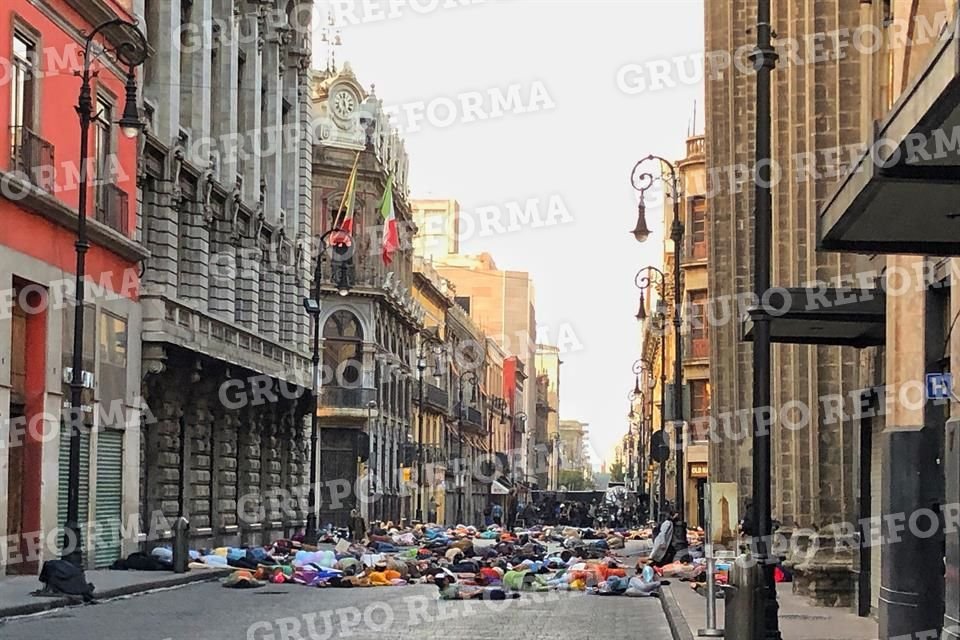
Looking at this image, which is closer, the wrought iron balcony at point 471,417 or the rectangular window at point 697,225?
the rectangular window at point 697,225

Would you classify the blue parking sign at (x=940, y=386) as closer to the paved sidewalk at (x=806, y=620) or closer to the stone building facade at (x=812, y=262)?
the paved sidewalk at (x=806, y=620)

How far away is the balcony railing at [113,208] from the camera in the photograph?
3316cm

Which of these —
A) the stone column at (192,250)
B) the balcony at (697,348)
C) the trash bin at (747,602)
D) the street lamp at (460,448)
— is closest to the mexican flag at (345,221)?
the stone column at (192,250)

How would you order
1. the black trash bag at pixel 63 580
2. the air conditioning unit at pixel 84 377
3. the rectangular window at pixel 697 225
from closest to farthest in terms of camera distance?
the black trash bag at pixel 63 580, the air conditioning unit at pixel 84 377, the rectangular window at pixel 697 225

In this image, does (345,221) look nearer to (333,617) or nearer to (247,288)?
(247,288)

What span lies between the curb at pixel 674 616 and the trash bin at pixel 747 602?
12.8 ft

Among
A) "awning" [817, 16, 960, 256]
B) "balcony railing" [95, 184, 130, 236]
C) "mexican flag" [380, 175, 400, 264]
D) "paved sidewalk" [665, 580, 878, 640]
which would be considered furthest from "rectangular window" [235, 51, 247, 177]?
"awning" [817, 16, 960, 256]

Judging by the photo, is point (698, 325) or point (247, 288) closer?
point (247, 288)

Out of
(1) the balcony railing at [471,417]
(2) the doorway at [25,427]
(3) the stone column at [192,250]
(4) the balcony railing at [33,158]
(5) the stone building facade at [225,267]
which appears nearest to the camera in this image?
(4) the balcony railing at [33,158]

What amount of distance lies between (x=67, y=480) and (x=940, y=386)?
20257 millimetres

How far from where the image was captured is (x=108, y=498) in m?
33.5

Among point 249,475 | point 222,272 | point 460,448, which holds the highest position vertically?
point 222,272

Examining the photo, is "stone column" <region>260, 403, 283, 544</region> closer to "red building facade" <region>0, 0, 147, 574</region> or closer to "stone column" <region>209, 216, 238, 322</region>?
"stone column" <region>209, 216, 238, 322</region>

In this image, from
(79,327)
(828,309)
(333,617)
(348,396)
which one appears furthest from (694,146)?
(828,309)
